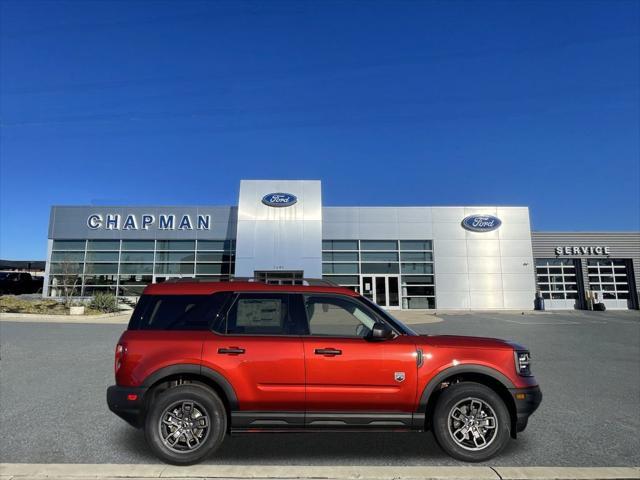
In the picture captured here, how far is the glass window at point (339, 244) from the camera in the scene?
1126 inches

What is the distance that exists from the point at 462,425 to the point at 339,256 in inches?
961

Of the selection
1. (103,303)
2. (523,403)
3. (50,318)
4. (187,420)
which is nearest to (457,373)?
(523,403)

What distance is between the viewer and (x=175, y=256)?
28828 millimetres

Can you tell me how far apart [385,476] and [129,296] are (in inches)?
1150

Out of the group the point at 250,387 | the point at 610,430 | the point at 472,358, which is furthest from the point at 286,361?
the point at 610,430

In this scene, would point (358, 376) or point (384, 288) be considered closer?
point (358, 376)

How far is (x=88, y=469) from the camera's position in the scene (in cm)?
375

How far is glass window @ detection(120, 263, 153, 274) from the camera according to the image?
28656 mm

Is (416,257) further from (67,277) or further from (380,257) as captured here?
(67,277)

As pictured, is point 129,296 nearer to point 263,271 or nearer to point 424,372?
point 263,271

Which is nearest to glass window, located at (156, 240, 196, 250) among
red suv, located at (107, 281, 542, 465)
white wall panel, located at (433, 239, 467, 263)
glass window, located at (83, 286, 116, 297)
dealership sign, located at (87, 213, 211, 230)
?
dealership sign, located at (87, 213, 211, 230)

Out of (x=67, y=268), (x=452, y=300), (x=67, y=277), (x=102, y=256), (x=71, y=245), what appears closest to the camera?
(x=67, y=268)

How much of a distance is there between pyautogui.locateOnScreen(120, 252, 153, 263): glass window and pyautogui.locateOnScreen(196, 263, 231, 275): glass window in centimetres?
353

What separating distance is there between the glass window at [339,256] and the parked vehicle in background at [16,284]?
25.9m
